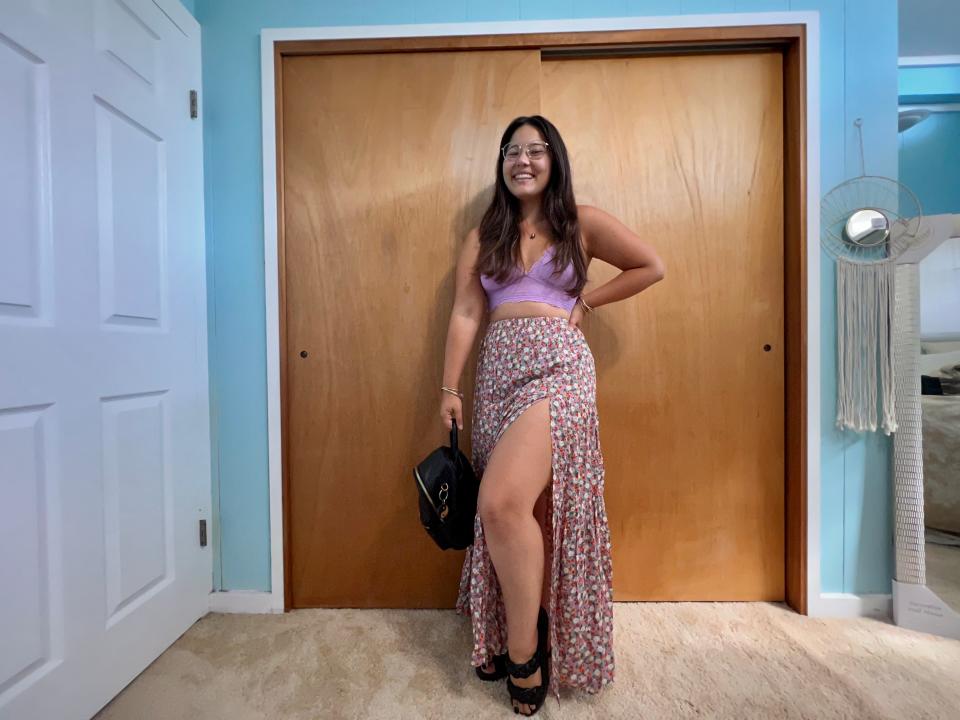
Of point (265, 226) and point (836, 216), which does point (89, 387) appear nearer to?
point (265, 226)

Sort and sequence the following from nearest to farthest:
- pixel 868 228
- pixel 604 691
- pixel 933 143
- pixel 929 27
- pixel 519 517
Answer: pixel 519 517, pixel 604 691, pixel 868 228, pixel 929 27, pixel 933 143

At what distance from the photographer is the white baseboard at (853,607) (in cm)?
149

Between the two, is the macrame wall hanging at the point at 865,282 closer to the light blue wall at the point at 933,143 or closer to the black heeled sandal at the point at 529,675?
the light blue wall at the point at 933,143

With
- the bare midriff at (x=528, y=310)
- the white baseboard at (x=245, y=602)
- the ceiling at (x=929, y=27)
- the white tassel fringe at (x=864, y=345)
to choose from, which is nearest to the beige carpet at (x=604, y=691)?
the white baseboard at (x=245, y=602)

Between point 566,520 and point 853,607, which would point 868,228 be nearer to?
point 853,607

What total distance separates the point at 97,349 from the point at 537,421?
1.13 metres

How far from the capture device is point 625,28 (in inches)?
58.3

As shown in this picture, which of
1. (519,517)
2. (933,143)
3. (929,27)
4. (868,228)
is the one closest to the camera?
(519,517)

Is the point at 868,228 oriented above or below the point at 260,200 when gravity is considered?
below

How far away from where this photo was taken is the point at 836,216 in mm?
1504

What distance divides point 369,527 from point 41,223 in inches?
48.3

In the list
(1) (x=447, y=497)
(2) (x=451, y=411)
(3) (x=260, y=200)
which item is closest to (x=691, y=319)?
(2) (x=451, y=411)

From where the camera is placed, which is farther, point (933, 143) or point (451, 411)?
point (933, 143)

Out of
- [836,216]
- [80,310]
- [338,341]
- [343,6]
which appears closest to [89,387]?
[80,310]
